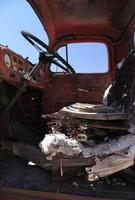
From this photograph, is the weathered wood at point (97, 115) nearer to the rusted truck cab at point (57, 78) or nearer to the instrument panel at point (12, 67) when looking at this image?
the rusted truck cab at point (57, 78)

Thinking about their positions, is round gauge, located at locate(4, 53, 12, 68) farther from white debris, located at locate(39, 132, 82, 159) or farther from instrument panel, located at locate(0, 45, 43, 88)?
white debris, located at locate(39, 132, 82, 159)

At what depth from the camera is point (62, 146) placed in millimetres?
3496

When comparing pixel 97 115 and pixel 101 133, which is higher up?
pixel 97 115

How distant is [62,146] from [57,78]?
1380mm

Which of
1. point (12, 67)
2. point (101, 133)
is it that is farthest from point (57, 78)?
point (101, 133)

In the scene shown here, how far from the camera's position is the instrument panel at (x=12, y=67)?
150 inches

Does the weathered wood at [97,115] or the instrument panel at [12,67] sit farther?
the instrument panel at [12,67]

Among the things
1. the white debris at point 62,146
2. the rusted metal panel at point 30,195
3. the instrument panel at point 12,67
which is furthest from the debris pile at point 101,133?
the instrument panel at point 12,67

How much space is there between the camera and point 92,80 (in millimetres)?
4707

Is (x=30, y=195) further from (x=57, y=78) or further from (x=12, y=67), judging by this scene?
(x=57, y=78)

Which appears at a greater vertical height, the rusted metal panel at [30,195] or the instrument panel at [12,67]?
the instrument panel at [12,67]

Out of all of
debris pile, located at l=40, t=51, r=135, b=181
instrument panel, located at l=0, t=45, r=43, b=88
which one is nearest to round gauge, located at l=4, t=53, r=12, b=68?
instrument panel, located at l=0, t=45, r=43, b=88

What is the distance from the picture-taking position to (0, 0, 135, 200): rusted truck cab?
3.59 metres

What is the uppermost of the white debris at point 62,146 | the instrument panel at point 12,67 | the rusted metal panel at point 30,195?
the instrument panel at point 12,67
